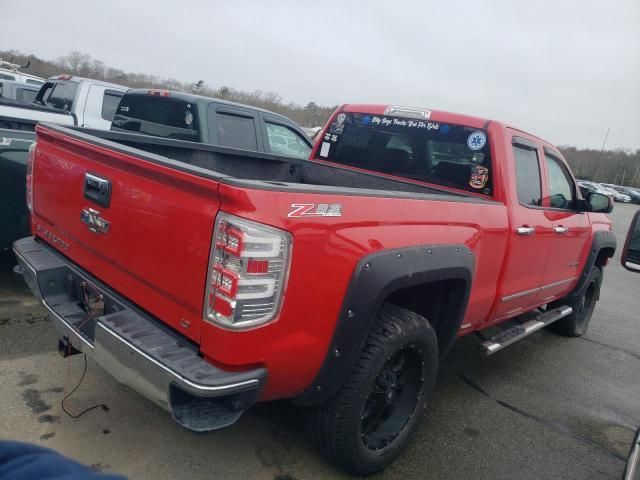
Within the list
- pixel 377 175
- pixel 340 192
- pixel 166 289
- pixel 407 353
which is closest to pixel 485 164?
pixel 377 175

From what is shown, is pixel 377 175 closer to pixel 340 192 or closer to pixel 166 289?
pixel 340 192

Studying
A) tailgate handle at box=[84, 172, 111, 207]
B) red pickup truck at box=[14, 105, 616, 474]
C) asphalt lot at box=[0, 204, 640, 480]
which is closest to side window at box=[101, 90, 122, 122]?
asphalt lot at box=[0, 204, 640, 480]

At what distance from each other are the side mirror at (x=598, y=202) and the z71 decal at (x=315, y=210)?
3.21 m

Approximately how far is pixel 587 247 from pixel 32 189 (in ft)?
15.2

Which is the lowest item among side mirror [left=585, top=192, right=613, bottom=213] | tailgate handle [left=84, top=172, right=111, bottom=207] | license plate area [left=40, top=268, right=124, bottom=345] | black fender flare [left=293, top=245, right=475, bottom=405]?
license plate area [left=40, top=268, right=124, bottom=345]

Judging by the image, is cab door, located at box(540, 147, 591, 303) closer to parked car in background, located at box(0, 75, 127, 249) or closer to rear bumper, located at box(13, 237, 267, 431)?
rear bumper, located at box(13, 237, 267, 431)

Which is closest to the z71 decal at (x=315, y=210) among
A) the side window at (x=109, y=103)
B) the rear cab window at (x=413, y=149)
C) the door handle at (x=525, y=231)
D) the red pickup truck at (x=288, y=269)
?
the red pickup truck at (x=288, y=269)

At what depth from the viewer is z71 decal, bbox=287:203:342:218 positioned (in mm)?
1931

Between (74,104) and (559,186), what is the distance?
23.0 ft

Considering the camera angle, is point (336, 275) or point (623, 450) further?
point (623, 450)

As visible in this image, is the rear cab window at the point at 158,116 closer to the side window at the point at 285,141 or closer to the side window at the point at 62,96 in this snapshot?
the side window at the point at 285,141

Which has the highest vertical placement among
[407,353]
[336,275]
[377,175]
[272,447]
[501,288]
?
[377,175]

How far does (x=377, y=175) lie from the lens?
12.6 feet

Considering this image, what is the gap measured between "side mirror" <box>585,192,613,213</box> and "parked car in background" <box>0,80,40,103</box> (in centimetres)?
1148
